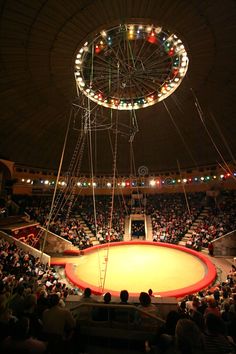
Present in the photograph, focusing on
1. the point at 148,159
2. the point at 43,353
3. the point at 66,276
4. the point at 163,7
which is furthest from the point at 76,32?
the point at 148,159

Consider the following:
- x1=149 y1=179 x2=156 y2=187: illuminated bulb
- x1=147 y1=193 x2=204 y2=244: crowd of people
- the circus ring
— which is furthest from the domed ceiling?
the circus ring

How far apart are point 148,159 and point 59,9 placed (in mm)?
17423

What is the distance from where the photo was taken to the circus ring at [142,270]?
A: 9.45 meters

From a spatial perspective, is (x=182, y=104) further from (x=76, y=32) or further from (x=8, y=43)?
(x=8, y=43)

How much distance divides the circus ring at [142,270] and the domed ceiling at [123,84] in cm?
859

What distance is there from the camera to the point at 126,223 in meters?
21.7

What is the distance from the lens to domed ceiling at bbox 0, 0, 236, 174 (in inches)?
336

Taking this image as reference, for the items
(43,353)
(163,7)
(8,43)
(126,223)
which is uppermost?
(163,7)

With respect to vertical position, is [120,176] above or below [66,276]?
above

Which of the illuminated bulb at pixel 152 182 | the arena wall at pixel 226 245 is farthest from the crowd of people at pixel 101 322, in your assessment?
the illuminated bulb at pixel 152 182

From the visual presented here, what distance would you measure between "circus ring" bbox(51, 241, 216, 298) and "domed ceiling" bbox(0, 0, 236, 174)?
28.2ft

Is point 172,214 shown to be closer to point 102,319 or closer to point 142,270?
point 142,270

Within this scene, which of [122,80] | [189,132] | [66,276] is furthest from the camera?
[189,132]

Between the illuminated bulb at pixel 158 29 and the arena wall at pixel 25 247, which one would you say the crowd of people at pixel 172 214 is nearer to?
the arena wall at pixel 25 247
